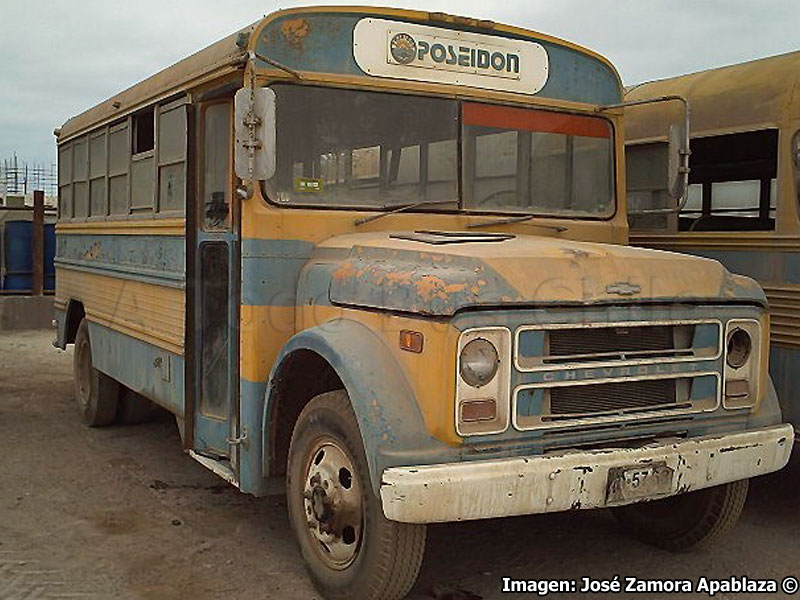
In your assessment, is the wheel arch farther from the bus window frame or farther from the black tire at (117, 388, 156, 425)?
the bus window frame

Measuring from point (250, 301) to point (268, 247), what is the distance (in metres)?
0.27

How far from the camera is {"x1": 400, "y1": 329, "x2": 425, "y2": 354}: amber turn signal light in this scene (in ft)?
11.5

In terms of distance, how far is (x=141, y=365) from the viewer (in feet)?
19.3

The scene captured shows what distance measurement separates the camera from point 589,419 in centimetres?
369

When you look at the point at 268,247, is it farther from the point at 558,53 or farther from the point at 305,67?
the point at 558,53

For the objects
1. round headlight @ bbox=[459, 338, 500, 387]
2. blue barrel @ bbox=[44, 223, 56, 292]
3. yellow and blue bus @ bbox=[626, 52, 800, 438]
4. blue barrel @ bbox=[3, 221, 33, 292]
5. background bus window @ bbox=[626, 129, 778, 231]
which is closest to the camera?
round headlight @ bbox=[459, 338, 500, 387]

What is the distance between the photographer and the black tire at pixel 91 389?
7316 mm

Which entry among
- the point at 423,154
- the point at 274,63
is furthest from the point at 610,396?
the point at 274,63

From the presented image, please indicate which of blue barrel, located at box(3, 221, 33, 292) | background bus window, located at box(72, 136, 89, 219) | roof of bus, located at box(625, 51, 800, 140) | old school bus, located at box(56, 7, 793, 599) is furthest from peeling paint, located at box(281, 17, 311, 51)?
blue barrel, located at box(3, 221, 33, 292)

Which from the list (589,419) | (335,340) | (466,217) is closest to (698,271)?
(589,419)

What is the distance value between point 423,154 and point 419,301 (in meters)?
1.29

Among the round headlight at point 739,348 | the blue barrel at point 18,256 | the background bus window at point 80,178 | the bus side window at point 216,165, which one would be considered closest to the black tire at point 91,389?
the background bus window at point 80,178

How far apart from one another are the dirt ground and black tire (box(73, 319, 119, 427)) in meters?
0.93

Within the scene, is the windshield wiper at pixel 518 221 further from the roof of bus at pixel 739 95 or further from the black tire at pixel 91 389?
the black tire at pixel 91 389
